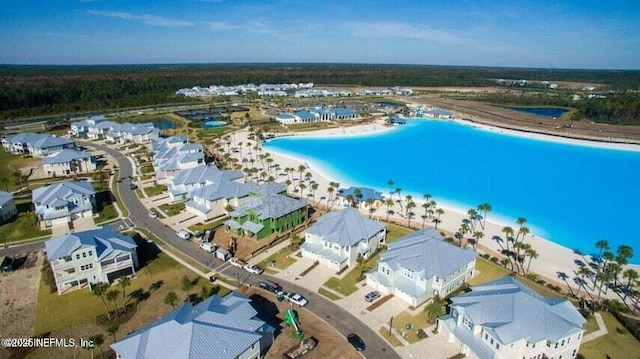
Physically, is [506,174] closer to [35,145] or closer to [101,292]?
[101,292]

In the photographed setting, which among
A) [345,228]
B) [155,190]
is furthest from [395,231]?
[155,190]

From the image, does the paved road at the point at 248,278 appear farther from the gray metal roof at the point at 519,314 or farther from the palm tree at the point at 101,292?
the palm tree at the point at 101,292

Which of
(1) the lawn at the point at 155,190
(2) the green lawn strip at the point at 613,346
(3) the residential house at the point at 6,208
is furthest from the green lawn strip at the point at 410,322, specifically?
(3) the residential house at the point at 6,208

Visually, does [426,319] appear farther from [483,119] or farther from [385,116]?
[483,119]

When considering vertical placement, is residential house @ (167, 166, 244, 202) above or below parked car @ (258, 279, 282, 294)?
above

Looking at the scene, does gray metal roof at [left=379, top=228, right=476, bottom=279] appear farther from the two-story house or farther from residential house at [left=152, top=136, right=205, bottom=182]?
residential house at [left=152, top=136, right=205, bottom=182]

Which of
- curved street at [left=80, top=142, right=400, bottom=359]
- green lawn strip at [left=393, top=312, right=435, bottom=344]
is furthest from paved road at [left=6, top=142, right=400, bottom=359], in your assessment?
green lawn strip at [left=393, top=312, right=435, bottom=344]
